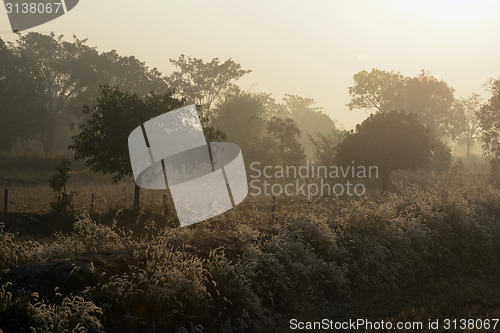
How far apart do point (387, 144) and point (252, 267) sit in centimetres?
3115

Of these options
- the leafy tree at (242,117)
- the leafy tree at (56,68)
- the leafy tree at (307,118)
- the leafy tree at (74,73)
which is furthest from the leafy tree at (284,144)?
the leafy tree at (307,118)

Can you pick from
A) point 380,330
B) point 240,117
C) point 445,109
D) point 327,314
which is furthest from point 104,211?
point 445,109

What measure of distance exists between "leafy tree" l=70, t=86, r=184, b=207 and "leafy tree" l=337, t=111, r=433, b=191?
66.3ft

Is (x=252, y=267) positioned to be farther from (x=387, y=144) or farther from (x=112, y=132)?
(x=387, y=144)

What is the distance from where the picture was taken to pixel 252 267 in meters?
10.6

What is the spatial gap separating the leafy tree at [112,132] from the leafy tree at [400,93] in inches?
2897

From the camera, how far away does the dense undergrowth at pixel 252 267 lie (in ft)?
27.9

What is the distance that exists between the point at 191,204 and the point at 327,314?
466 inches

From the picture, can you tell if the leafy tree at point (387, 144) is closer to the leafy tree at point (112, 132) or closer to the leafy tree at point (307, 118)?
the leafy tree at point (112, 132)

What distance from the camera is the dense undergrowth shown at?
8.49 m

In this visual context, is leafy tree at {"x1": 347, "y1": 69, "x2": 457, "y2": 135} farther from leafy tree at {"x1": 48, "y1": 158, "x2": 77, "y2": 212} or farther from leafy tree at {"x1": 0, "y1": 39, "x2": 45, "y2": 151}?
leafy tree at {"x1": 48, "y1": 158, "x2": 77, "y2": 212}

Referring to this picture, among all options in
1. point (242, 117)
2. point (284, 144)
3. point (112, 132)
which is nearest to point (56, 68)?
point (242, 117)

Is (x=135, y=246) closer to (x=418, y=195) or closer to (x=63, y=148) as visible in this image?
(x=418, y=195)

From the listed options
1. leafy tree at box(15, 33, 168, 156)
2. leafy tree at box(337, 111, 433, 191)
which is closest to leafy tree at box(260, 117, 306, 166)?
leafy tree at box(337, 111, 433, 191)
